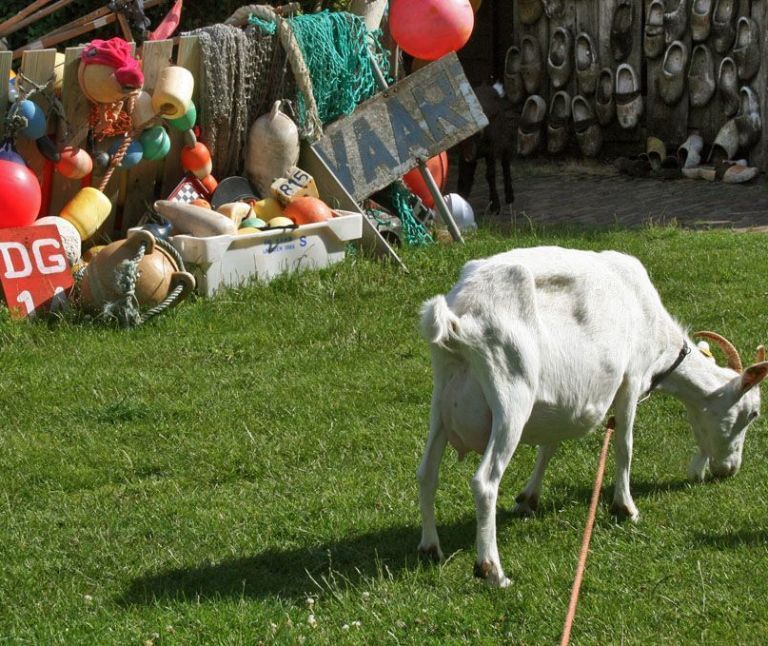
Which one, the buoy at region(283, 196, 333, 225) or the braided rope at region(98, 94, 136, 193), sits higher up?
the braided rope at region(98, 94, 136, 193)

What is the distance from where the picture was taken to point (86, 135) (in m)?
9.07

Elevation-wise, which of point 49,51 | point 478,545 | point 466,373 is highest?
point 49,51

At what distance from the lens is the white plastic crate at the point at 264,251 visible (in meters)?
8.85

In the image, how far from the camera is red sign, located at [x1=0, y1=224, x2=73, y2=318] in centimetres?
828

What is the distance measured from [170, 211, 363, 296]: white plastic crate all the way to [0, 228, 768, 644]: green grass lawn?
0.76ft

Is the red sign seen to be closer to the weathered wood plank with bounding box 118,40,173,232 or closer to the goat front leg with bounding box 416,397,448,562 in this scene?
the weathered wood plank with bounding box 118,40,173,232

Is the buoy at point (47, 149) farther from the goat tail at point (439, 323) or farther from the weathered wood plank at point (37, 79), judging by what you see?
the goat tail at point (439, 323)

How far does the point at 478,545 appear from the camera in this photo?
471cm

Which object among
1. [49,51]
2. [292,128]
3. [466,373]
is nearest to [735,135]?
[292,128]

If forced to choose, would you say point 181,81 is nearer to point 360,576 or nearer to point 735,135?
point 360,576

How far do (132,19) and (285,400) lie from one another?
5.96 metres

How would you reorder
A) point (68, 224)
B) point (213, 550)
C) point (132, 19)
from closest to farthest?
point (213, 550), point (68, 224), point (132, 19)

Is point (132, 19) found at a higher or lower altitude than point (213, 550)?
higher

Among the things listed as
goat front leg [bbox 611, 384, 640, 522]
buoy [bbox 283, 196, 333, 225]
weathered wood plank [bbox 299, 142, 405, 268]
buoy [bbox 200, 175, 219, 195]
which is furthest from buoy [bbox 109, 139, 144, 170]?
goat front leg [bbox 611, 384, 640, 522]
